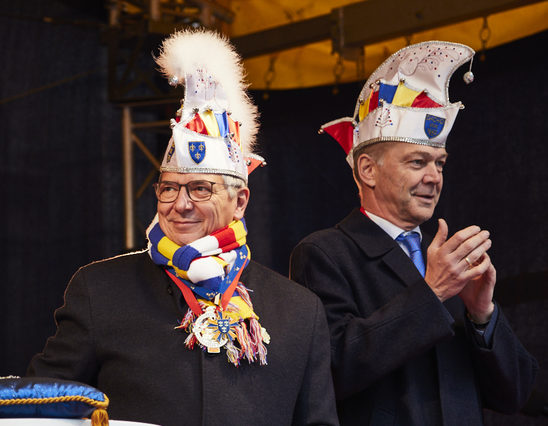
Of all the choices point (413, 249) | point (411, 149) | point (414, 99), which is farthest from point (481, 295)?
point (414, 99)

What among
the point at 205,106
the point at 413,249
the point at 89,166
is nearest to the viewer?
the point at 205,106

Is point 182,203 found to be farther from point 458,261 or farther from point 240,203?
point 458,261

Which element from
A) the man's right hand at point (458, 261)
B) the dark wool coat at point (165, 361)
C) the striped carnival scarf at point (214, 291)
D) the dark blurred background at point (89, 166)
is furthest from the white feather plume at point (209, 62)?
the dark blurred background at point (89, 166)

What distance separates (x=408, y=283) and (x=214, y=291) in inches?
23.2

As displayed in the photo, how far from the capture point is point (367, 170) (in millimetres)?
2270

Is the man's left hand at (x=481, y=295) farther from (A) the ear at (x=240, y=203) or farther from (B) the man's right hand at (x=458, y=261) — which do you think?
(A) the ear at (x=240, y=203)

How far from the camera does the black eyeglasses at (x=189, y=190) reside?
6.31 ft

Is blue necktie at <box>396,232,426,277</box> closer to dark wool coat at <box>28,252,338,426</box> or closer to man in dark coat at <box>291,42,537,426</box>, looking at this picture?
man in dark coat at <box>291,42,537,426</box>

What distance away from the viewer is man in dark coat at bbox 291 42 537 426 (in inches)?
77.8

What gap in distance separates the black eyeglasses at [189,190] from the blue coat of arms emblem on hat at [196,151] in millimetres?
58

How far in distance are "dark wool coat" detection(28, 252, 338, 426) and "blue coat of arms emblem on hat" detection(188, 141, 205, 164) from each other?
0.30m

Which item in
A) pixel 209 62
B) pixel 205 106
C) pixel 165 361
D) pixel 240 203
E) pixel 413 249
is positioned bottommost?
pixel 165 361

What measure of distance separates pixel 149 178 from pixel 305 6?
1.49m

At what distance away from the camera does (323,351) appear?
199 cm
